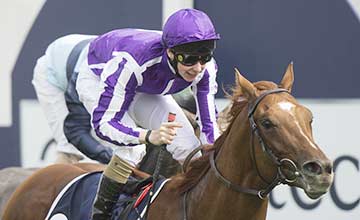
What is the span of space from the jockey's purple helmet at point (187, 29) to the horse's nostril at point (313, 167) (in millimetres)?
868

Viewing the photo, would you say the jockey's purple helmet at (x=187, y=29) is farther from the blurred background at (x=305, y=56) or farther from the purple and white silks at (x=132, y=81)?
the blurred background at (x=305, y=56)

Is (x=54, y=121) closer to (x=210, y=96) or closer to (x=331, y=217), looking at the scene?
(x=331, y=217)

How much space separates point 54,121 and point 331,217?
7.31ft

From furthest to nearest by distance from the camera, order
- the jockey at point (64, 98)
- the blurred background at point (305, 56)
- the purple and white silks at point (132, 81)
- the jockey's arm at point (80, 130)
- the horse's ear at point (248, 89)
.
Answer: the jockey at point (64, 98) → the jockey's arm at point (80, 130) → the blurred background at point (305, 56) → the purple and white silks at point (132, 81) → the horse's ear at point (248, 89)

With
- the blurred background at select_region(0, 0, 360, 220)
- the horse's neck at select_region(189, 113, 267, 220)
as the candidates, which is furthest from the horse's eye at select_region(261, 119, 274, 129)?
the blurred background at select_region(0, 0, 360, 220)

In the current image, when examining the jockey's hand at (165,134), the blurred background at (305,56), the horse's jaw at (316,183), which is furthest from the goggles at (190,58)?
the blurred background at (305,56)

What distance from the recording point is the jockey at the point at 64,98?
6.46 m

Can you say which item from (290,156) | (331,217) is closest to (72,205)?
(290,156)

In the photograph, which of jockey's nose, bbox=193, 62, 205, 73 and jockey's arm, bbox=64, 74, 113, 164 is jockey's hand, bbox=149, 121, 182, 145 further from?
jockey's arm, bbox=64, 74, 113, 164

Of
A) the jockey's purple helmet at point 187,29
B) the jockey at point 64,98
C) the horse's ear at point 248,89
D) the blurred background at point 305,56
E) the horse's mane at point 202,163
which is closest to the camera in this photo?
the horse's ear at point 248,89

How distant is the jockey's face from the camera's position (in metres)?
3.86

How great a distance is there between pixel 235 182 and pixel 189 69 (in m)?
0.59

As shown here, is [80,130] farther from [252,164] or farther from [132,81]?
[252,164]

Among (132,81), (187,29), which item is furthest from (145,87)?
(187,29)
